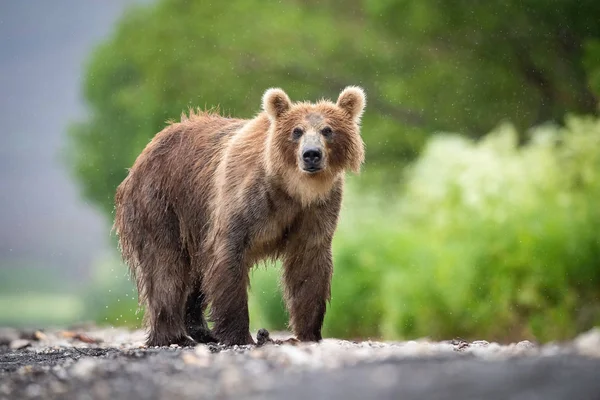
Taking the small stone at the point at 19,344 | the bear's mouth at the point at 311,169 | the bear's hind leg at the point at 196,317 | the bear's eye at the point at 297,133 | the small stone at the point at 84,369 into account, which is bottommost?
the small stone at the point at 19,344

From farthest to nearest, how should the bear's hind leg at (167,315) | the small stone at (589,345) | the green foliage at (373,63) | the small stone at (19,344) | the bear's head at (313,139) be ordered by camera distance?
the green foliage at (373,63) < the small stone at (19,344) < the bear's hind leg at (167,315) < the bear's head at (313,139) < the small stone at (589,345)

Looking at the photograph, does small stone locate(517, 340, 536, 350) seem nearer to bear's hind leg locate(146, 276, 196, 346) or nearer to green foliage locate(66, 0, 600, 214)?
bear's hind leg locate(146, 276, 196, 346)

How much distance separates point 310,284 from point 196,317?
1256 millimetres

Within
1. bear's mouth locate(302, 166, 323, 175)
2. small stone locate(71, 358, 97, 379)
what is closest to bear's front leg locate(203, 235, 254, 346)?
bear's mouth locate(302, 166, 323, 175)

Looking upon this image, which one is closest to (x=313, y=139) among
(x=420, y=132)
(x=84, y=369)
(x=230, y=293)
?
(x=230, y=293)

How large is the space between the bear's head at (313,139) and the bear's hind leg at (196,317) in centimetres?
154

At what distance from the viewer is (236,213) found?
7.36 meters

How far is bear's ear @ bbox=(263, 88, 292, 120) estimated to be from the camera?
7484 millimetres

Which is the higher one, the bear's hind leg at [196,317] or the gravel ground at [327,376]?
the gravel ground at [327,376]

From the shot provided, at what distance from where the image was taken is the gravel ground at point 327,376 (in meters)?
4.15

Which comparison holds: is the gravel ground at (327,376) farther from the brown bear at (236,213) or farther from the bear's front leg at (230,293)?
the brown bear at (236,213)

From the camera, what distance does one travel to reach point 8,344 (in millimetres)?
9789

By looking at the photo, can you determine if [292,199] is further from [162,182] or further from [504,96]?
[504,96]

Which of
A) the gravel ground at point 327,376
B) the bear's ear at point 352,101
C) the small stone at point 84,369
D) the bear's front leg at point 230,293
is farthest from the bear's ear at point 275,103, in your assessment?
the small stone at point 84,369
